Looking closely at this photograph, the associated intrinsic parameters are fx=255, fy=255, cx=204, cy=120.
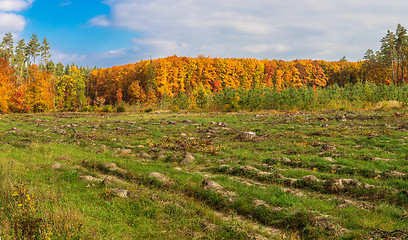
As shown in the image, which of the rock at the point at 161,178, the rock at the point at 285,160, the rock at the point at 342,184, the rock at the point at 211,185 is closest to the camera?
the rock at the point at 342,184

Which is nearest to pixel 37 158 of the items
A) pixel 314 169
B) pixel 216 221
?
pixel 216 221

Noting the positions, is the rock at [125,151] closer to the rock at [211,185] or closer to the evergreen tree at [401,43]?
the rock at [211,185]

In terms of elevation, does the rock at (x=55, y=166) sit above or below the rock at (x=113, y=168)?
above

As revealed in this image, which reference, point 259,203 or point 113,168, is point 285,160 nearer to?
Result: point 259,203

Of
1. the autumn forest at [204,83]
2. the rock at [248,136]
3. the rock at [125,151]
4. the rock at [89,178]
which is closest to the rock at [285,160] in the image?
the rock at [248,136]

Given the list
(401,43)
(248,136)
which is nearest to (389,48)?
(401,43)

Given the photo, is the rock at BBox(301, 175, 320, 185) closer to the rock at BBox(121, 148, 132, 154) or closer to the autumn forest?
the rock at BBox(121, 148, 132, 154)

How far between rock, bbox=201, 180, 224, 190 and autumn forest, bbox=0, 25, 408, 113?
3358 centimetres

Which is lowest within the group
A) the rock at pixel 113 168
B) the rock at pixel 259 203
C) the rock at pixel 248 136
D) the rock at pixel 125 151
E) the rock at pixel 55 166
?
the rock at pixel 259 203

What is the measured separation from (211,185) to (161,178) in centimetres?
206

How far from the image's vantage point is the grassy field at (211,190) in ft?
19.2

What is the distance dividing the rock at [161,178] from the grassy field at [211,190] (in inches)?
1.5

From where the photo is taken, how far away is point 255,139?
1688 cm

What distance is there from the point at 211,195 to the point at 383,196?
5229mm
